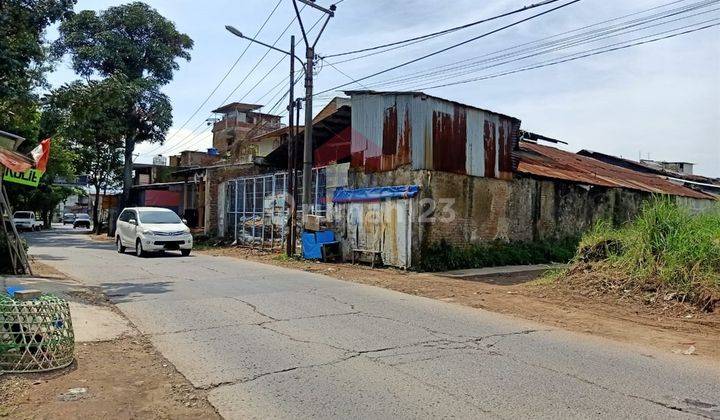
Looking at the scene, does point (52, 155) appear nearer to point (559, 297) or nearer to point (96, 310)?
point (96, 310)

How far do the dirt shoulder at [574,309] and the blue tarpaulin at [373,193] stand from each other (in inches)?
90.6

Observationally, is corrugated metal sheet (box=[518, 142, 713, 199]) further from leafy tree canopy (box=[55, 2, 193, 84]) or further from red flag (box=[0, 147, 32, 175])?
leafy tree canopy (box=[55, 2, 193, 84])

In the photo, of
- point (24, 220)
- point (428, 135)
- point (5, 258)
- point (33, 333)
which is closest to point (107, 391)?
point (33, 333)

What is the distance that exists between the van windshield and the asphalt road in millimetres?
9749

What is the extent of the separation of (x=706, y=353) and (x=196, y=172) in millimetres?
27242

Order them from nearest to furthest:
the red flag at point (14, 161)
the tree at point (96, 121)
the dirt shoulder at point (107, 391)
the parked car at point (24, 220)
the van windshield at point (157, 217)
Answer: the dirt shoulder at point (107, 391) < the red flag at point (14, 161) < the tree at point (96, 121) < the van windshield at point (157, 217) < the parked car at point (24, 220)

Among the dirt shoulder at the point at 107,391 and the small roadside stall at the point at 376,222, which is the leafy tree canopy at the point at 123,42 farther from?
the dirt shoulder at the point at 107,391

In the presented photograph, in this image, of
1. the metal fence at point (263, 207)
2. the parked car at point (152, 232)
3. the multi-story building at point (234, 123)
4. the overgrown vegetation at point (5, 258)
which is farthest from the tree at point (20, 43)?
the multi-story building at point (234, 123)

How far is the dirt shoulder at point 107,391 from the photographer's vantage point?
14.6ft

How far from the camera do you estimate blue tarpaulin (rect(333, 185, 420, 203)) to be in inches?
593

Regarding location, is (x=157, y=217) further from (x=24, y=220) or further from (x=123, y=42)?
(x=24, y=220)

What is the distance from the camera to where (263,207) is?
22.5 m

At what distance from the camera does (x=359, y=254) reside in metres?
16.8

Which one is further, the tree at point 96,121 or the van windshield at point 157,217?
the van windshield at point 157,217
